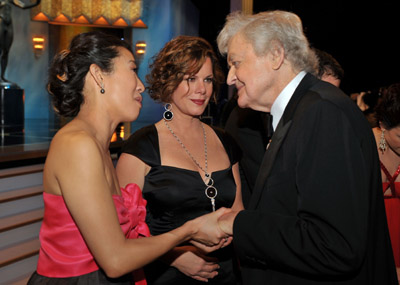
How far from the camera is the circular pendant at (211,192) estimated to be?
2.36 meters

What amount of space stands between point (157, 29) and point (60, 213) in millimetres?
14033

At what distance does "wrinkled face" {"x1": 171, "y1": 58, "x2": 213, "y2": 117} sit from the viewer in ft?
8.27

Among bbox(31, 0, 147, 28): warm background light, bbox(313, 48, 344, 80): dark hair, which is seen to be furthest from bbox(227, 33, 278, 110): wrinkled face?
bbox(31, 0, 147, 28): warm background light

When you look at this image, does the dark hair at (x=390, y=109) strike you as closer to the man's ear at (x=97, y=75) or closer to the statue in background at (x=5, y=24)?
the man's ear at (x=97, y=75)

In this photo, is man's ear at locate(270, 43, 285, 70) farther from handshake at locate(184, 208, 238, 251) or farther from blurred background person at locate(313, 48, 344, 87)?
blurred background person at locate(313, 48, 344, 87)

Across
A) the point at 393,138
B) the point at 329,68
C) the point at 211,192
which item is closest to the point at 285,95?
the point at 211,192

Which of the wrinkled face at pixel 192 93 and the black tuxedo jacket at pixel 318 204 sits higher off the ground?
the wrinkled face at pixel 192 93

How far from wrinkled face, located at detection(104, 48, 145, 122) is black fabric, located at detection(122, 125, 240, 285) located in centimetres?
59

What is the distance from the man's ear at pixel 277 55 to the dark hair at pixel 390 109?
49.3 inches

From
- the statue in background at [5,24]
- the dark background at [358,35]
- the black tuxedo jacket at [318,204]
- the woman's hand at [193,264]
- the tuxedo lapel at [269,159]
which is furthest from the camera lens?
the statue in background at [5,24]

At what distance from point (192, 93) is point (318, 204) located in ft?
4.62

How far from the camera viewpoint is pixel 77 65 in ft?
5.70

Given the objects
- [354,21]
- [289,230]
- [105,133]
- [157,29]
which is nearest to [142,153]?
[105,133]

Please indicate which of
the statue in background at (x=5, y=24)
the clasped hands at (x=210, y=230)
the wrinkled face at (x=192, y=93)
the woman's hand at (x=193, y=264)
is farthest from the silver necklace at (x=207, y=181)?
the statue in background at (x=5, y=24)
